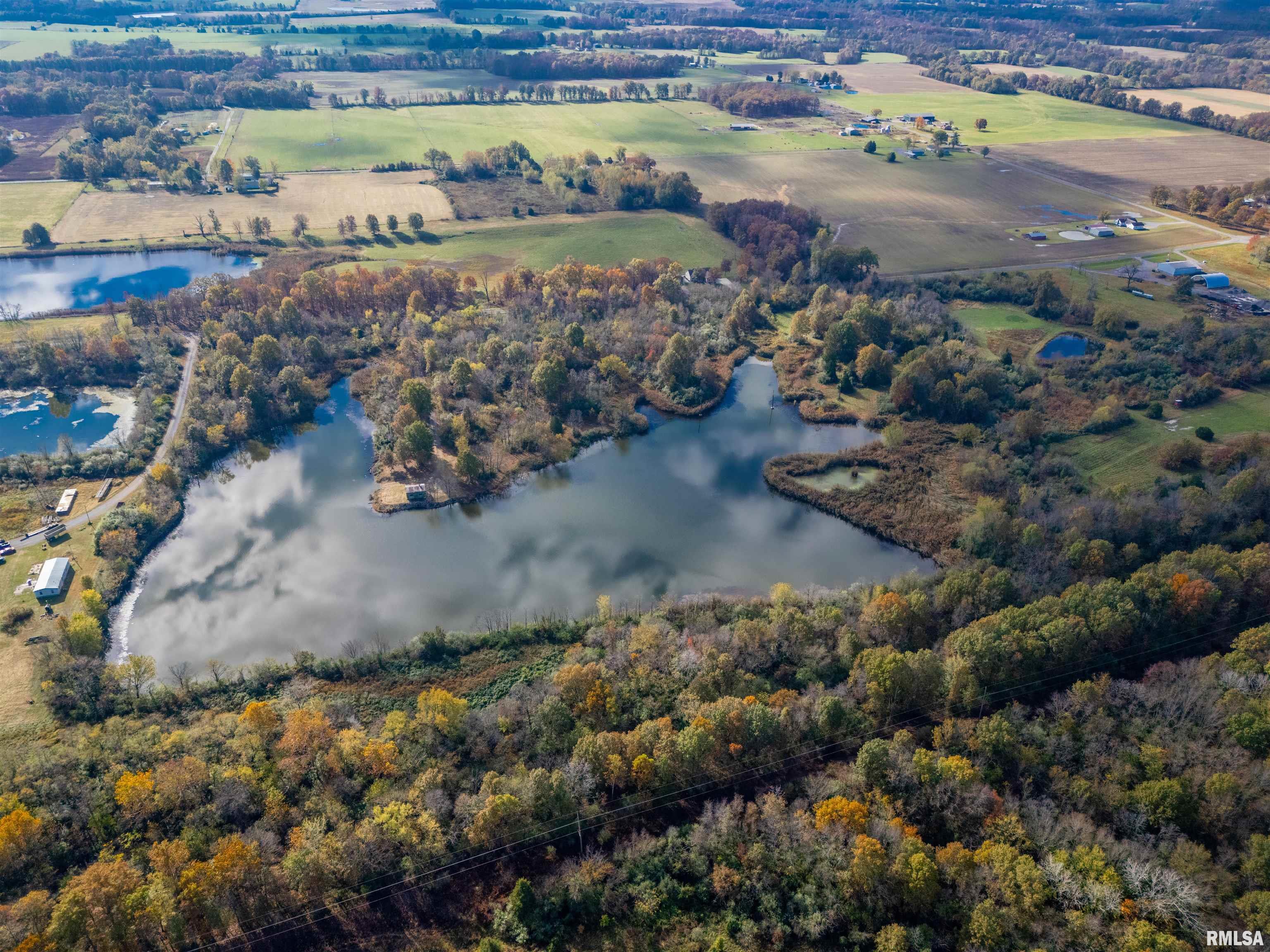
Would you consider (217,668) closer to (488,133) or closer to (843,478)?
(843,478)

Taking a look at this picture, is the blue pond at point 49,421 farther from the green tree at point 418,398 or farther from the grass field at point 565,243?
the grass field at point 565,243

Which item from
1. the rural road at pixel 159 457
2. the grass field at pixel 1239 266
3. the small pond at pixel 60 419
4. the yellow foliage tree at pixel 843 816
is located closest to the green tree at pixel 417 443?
the rural road at pixel 159 457

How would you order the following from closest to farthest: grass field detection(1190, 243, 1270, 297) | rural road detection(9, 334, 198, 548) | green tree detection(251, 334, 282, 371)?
rural road detection(9, 334, 198, 548)
green tree detection(251, 334, 282, 371)
grass field detection(1190, 243, 1270, 297)

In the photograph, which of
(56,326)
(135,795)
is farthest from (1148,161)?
(56,326)

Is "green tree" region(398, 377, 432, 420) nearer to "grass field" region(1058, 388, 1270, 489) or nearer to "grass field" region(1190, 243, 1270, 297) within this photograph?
"grass field" region(1058, 388, 1270, 489)

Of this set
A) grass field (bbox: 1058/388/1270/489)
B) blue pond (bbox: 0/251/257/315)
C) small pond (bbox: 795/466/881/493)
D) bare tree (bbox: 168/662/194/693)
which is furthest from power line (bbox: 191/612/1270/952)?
blue pond (bbox: 0/251/257/315)

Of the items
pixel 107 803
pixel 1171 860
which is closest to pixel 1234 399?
pixel 1171 860

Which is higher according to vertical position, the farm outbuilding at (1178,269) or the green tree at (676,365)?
the farm outbuilding at (1178,269)
